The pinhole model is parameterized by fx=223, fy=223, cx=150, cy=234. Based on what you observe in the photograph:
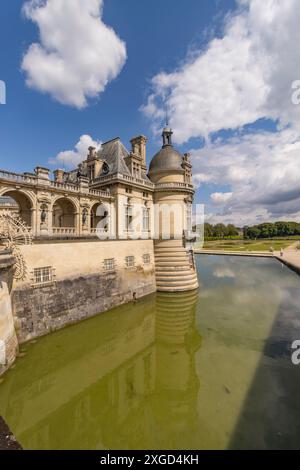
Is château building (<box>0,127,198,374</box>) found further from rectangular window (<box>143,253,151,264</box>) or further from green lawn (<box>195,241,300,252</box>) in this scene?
green lawn (<box>195,241,300,252</box>)

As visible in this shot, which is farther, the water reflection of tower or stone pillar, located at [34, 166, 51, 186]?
stone pillar, located at [34, 166, 51, 186]

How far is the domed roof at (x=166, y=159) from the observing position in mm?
24859

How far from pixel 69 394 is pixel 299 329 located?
14499mm

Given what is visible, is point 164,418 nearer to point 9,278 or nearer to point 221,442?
point 221,442

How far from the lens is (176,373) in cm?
1099

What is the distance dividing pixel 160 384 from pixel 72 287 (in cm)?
886

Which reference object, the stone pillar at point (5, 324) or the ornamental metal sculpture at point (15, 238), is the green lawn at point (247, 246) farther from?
the stone pillar at point (5, 324)

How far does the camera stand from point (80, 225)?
1973 centimetres

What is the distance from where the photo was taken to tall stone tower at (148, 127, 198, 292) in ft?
79.5

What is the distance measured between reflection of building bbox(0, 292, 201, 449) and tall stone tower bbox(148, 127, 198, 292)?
8799 mm

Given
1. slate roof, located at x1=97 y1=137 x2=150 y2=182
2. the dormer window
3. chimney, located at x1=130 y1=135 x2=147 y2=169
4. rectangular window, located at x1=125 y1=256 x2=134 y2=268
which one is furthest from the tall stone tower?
the dormer window

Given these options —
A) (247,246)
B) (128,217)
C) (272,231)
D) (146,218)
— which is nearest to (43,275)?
(128,217)

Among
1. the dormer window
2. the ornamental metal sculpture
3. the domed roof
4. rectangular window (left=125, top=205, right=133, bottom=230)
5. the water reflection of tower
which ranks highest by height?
the domed roof

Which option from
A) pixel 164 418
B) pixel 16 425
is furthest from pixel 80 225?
pixel 164 418
